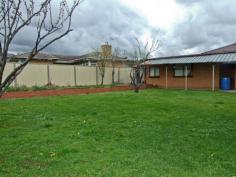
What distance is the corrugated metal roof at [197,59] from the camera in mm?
22938

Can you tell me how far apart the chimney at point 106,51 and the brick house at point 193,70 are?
6.72 metres

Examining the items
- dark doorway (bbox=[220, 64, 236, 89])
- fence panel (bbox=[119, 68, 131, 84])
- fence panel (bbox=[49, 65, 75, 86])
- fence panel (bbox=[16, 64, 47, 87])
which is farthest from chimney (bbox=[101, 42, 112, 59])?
dark doorway (bbox=[220, 64, 236, 89])

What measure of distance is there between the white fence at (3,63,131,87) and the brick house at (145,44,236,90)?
16.8 ft

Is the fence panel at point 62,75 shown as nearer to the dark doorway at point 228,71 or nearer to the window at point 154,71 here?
the window at point 154,71

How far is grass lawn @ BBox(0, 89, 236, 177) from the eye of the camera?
197 inches

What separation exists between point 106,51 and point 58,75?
10793 millimetres

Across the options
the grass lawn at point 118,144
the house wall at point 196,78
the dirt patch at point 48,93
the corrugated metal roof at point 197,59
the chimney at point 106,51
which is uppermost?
the chimney at point 106,51

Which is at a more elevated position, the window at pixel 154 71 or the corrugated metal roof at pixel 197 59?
the corrugated metal roof at pixel 197 59

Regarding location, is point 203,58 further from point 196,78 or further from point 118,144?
point 118,144

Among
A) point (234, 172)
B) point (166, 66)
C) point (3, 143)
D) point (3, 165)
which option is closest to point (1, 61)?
point (3, 165)

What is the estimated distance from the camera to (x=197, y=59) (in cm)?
2533

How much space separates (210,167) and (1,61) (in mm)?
3680

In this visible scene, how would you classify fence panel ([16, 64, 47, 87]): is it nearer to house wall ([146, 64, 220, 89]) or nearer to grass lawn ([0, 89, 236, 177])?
house wall ([146, 64, 220, 89])

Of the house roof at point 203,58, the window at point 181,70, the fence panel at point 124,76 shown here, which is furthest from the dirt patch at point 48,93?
A: the fence panel at point 124,76
